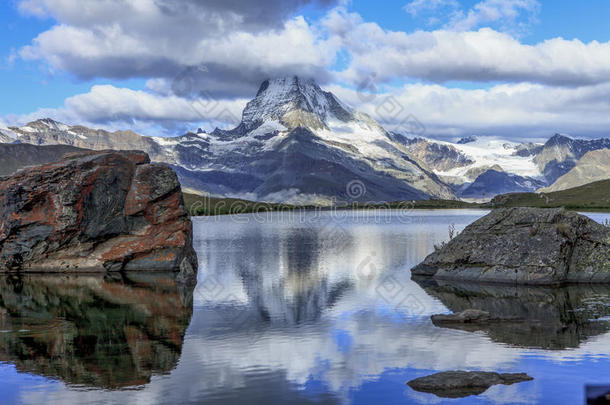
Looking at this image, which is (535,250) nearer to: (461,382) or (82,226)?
(461,382)

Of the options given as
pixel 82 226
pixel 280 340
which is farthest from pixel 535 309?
pixel 82 226

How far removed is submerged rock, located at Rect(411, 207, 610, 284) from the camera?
48625 mm

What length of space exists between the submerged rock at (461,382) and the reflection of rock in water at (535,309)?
19.5 ft

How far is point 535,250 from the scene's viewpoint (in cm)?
4912

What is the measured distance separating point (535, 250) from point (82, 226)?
39842 millimetres

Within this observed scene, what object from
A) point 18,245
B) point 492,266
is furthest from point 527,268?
point 18,245

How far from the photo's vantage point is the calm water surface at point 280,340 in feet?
77.5

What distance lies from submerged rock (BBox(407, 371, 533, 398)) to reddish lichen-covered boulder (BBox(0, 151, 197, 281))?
3690 cm

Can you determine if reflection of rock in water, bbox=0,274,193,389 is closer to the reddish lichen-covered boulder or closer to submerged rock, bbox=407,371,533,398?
the reddish lichen-covered boulder

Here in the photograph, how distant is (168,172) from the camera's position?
63156 mm

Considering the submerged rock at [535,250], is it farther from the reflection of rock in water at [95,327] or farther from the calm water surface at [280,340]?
the reflection of rock in water at [95,327]

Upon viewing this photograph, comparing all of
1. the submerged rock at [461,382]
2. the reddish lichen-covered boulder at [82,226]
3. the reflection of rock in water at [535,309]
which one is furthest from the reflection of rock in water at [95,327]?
the reflection of rock in water at [535,309]

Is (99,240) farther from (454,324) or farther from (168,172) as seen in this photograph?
(454,324)

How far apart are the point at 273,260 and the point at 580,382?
164 ft
